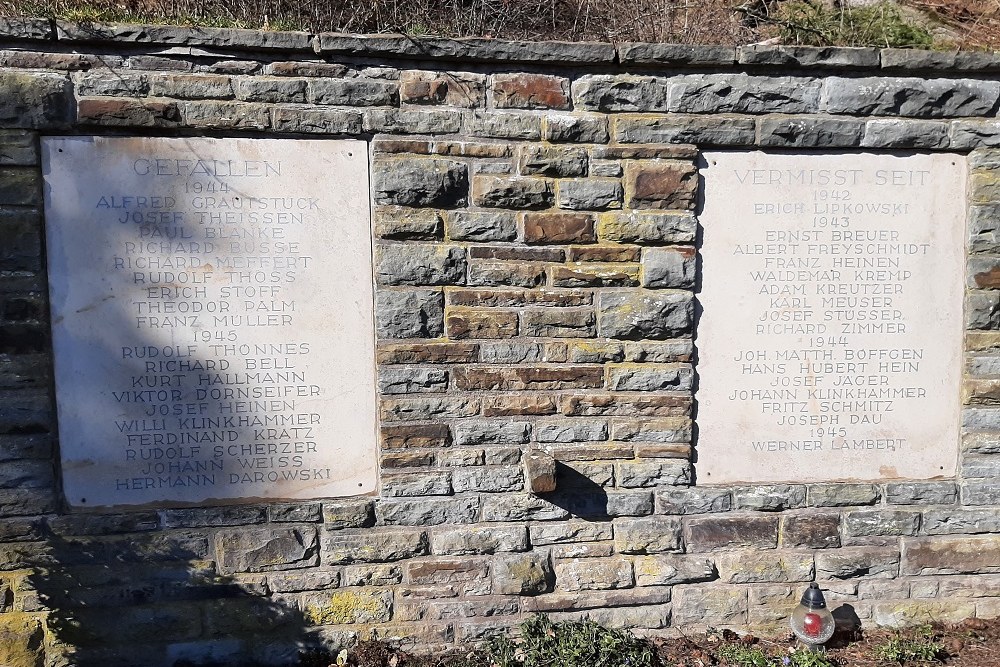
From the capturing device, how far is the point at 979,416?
11.2 feet

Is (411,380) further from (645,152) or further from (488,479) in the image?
(645,152)

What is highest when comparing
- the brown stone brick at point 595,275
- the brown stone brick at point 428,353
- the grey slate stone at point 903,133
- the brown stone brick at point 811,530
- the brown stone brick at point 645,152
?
the grey slate stone at point 903,133

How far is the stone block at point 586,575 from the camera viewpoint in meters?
3.29

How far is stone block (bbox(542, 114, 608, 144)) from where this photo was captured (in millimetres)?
3131

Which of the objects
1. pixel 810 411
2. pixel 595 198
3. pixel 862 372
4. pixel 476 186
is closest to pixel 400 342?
pixel 476 186

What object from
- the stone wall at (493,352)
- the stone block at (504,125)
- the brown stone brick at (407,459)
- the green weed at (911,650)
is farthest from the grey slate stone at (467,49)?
the green weed at (911,650)

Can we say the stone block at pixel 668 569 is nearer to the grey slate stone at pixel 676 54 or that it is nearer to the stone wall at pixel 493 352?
the stone wall at pixel 493 352

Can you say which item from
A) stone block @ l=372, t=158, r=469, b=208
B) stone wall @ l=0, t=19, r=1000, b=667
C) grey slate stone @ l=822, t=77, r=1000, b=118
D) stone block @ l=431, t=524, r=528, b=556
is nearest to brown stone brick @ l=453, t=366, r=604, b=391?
stone wall @ l=0, t=19, r=1000, b=667

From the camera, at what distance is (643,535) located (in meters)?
3.31

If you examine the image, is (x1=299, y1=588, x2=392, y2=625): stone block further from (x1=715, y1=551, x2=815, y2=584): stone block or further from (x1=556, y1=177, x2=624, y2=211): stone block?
(x1=556, y1=177, x2=624, y2=211): stone block

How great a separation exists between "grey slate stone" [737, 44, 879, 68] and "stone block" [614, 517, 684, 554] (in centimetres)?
228

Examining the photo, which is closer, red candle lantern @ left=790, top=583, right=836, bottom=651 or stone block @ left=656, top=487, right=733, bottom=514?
red candle lantern @ left=790, top=583, right=836, bottom=651

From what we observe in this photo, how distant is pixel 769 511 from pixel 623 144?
6.51 ft

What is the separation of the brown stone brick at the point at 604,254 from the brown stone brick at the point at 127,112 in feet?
6.25
